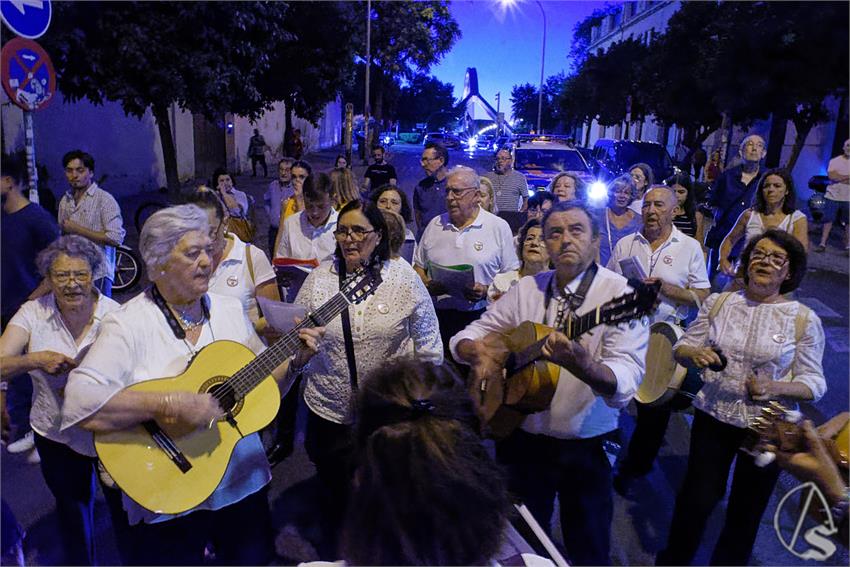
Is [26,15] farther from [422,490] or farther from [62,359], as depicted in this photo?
[422,490]

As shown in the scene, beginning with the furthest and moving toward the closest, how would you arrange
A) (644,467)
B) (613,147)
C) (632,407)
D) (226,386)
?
1. (613,147)
2. (632,407)
3. (644,467)
4. (226,386)

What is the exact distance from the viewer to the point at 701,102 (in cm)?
2058

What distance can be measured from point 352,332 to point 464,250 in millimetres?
1849

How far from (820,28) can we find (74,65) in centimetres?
1101

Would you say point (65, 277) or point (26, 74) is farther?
point (26, 74)

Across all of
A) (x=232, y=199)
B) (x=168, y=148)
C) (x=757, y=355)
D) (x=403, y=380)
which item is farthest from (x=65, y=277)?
(x=168, y=148)

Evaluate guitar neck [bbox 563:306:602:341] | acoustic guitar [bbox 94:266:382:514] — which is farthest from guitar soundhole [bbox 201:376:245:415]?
guitar neck [bbox 563:306:602:341]

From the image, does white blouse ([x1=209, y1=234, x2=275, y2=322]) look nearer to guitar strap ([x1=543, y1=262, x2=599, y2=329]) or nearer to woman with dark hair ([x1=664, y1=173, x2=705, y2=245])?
guitar strap ([x1=543, y1=262, x2=599, y2=329])

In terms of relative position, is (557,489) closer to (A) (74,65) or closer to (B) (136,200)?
(A) (74,65)

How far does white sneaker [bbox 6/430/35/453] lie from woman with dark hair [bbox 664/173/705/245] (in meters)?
5.56

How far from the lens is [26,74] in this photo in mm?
6094

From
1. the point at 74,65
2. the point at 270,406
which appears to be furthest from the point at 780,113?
the point at 270,406

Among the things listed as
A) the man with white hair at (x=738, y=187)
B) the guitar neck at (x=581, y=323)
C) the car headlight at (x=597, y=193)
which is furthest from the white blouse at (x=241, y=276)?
the man with white hair at (x=738, y=187)

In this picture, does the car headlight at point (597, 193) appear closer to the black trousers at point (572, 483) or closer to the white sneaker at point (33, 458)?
the black trousers at point (572, 483)
